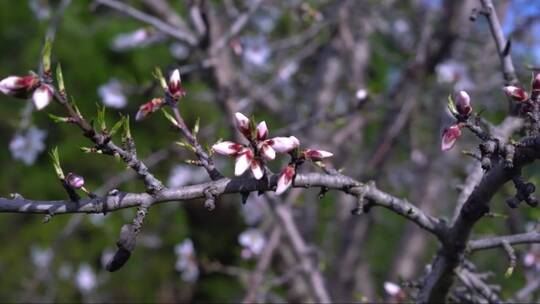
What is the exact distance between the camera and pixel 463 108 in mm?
1283

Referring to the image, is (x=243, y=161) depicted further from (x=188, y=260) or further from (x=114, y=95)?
(x=188, y=260)

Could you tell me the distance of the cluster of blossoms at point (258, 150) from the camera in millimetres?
1263

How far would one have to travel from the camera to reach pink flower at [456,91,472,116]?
127cm

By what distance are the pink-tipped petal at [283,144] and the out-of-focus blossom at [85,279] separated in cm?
423

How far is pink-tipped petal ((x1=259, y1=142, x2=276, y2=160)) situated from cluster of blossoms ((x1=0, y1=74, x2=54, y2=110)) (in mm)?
394

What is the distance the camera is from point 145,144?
5.91 meters

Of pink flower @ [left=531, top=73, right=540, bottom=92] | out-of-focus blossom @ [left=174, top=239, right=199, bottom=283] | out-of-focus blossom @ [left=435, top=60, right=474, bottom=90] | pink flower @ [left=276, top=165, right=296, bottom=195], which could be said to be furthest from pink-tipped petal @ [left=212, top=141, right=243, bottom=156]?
out-of-focus blossom @ [left=174, top=239, right=199, bottom=283]

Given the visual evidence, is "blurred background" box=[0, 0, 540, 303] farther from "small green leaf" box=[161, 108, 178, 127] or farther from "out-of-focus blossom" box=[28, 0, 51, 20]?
"small green leaf" box=[161, 108, 178, 127]

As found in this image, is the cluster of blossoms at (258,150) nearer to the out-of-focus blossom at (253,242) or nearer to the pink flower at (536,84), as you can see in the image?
the pink flower at (536,84)

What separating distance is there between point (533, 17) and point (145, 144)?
3.52 meters

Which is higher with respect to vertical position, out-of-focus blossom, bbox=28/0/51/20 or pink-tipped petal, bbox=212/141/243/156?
pink-tipped petal, bbox=212/141/243/156

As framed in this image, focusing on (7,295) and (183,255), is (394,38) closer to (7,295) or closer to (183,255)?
(183,255)

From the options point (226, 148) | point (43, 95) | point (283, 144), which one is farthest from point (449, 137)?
point (43, 95)

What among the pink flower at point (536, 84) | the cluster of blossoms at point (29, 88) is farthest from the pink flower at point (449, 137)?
the cluster of blossoms at point (29, 88)
